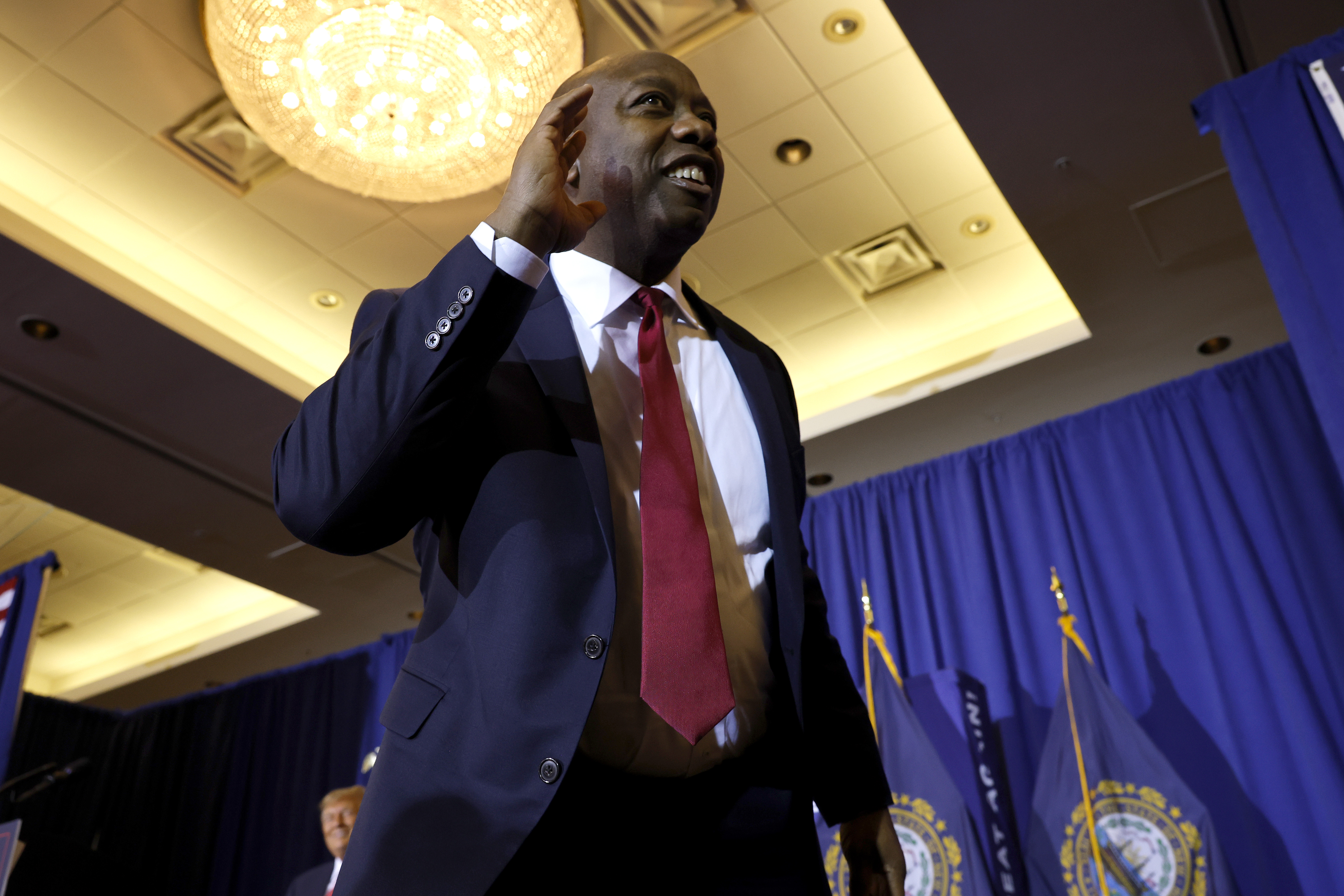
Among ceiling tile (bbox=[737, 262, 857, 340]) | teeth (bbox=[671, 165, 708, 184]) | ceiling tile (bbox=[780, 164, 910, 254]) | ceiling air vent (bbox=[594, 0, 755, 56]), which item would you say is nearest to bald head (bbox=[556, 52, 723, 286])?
teeth (bbox=[671, 165, 708, 184])

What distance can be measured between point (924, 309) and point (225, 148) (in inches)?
134

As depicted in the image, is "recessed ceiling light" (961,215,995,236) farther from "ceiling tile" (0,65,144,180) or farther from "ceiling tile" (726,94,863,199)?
"ceiling tile" (0,65,144,180)

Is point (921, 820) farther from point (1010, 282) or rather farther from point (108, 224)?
point (108, 224)

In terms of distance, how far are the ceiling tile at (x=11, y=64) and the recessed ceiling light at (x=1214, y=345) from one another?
17.7 ft

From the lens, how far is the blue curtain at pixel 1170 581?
12.6ft

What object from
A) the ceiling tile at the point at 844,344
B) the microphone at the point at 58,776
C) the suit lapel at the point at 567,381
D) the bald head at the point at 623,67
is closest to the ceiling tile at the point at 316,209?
the ceiling tile at the point at 844,344

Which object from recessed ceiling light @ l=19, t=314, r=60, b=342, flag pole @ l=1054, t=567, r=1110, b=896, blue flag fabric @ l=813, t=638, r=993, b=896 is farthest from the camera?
recessed ceiling light @ l=19, t=314, r=60, b=342

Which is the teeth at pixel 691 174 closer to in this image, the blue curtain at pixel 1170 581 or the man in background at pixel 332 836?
the blue curtain at pixel 1170 581

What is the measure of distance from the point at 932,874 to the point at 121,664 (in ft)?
24.8

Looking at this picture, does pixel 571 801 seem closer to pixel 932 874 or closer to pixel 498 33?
pixel 498 33

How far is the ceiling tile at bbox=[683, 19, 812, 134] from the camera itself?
3.89 m

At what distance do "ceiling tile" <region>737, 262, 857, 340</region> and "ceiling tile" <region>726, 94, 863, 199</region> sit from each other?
1.91 feet

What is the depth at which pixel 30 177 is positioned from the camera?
453cm

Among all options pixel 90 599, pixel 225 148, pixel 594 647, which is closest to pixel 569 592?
pixel 594 647
